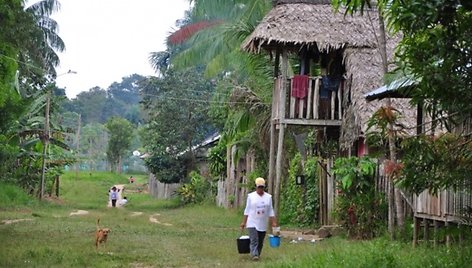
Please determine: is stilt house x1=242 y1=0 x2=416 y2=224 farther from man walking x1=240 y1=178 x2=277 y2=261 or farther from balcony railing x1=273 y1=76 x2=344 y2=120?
man walking x1=240 y1=178 x2=277 y2=261

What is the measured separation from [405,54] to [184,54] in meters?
21.1

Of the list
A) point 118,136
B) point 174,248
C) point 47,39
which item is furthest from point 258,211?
point 118,136

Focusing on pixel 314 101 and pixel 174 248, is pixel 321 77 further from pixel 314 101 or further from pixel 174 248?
pixel 174 248

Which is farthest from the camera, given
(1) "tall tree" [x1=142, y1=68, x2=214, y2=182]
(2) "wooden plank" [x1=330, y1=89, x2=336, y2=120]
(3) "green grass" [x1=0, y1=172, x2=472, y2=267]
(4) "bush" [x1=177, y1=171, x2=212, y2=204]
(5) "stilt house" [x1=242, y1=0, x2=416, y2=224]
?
(1) "tall tree" [x1=142, y1=68, x2=214, y2=182]

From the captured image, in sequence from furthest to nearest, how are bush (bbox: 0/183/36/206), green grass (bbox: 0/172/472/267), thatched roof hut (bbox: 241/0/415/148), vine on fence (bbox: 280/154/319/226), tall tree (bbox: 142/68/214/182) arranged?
tall tree (bbox: 142/68/214/182) < bush (bbox: 0/183/36/206) < vine on fence (bbox: 280/154/319/226) < thatched roof hut (bbox: 241/0/415/148) < green grass (bbox: 0/172/472/267)

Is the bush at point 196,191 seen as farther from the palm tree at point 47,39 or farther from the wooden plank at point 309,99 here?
the wooden plank at point 309,99

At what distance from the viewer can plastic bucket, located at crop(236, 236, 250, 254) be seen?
13.6m

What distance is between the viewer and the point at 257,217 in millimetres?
13000

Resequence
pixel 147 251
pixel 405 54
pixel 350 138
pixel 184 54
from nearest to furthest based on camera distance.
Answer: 1. pixel 405 54
2. pixel 147 251
3. pixel 350 138
4. pixel 184 54

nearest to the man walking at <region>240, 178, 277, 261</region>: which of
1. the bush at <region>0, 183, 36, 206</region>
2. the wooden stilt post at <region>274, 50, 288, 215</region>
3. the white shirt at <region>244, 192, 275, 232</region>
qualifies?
the white shirt at <region>244, 192, 275, 232</region>

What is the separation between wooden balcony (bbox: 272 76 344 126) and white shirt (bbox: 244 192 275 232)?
7.08 m

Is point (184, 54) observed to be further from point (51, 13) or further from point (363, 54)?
point (51, 13)

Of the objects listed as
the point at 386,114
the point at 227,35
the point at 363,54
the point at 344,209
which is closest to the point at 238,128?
the point at 227,35

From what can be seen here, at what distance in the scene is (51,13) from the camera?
4081 cm
